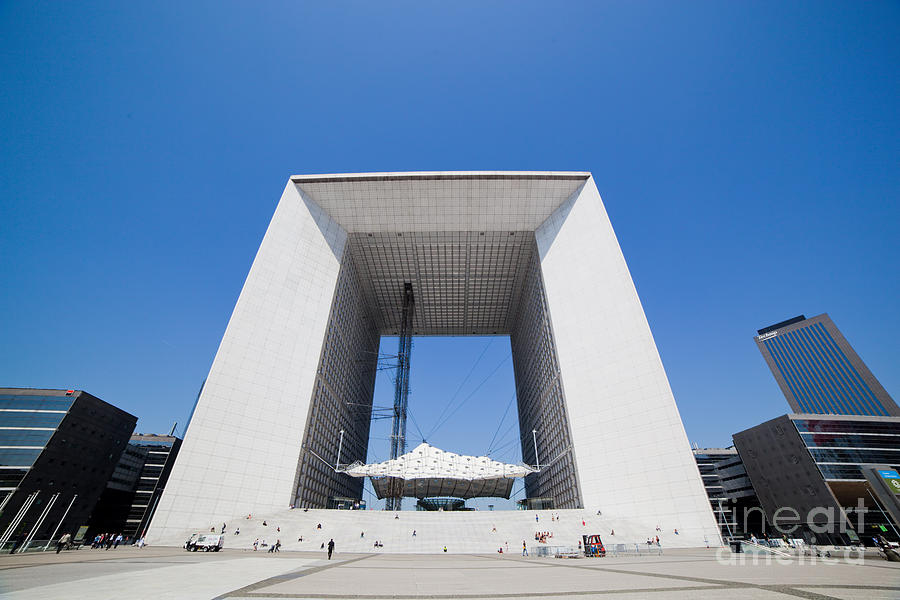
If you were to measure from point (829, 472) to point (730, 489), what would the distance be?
28.6 meters

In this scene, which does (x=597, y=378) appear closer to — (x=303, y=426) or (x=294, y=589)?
(x=303, y=426)

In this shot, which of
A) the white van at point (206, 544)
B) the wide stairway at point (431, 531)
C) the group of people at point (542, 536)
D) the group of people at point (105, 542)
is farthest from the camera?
the group of people at point (105, 542)

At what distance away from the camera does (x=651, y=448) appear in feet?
114

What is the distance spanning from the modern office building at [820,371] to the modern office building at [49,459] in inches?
6729

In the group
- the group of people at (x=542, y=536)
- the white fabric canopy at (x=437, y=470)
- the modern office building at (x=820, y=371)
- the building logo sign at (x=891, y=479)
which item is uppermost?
the modern office building at (x=820, y=371)

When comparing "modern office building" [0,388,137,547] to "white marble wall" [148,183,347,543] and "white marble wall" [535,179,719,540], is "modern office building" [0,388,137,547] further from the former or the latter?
"white marble wall" [535,179,719,540]

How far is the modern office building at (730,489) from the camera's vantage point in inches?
3243

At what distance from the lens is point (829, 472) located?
62.8 m

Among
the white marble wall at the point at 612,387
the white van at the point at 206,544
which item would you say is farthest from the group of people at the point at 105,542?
the white marble wall at the point at 612,387

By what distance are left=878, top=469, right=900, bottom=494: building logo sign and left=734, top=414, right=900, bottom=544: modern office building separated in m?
59.1

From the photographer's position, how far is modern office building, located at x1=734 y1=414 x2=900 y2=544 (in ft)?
200

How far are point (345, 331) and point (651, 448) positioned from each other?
1609 inches

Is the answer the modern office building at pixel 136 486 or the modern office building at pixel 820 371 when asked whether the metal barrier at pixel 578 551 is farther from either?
the modern office building at pixel 820 371

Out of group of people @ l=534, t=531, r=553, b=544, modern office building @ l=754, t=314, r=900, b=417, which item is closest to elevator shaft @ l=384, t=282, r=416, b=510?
group of people @ l=534, t=531, r=553, b=544
